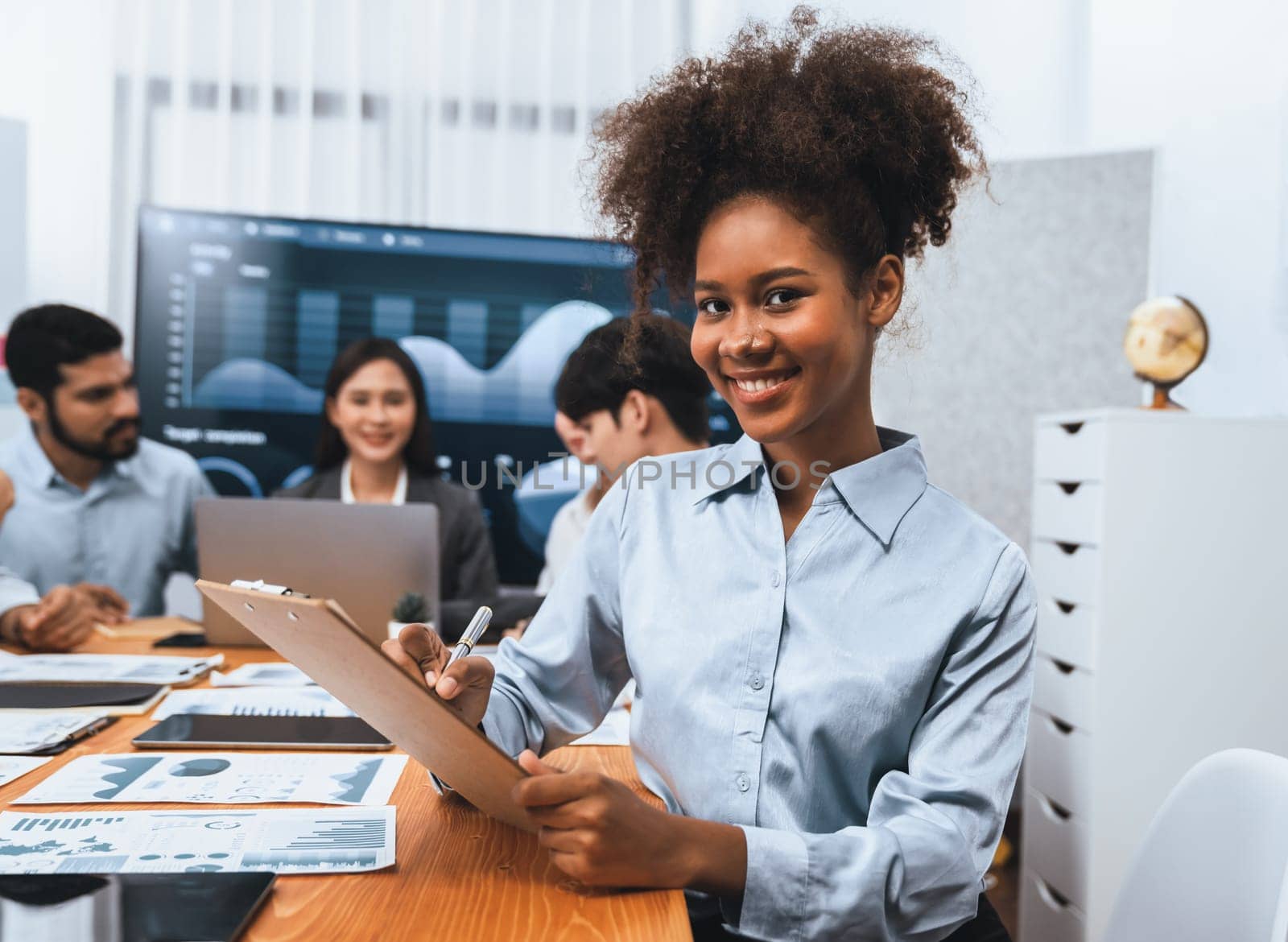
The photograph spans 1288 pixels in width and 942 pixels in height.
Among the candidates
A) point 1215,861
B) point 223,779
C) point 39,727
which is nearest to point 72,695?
point 39,727

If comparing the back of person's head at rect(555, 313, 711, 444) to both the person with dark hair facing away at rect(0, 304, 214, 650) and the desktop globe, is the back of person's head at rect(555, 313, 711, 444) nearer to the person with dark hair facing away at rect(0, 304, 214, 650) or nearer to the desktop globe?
the desktop globe

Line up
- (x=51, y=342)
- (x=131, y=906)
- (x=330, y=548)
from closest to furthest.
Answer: (x=131, y=906) → (x=330, y=548) → (x=51, y=342)

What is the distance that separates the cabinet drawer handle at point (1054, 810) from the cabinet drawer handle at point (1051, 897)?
0.15 meters

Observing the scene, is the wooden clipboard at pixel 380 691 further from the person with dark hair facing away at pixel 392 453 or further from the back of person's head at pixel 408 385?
the back of person's head at pixel 408 385

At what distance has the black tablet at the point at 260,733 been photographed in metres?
1.05

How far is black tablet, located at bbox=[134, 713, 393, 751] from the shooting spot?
1051mm

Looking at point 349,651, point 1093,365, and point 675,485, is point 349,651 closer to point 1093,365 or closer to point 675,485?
point 675,485

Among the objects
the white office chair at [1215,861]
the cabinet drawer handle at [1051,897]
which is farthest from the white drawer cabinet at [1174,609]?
the white office chair at [1215,861]

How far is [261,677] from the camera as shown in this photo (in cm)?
145

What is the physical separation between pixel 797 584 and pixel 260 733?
59cm

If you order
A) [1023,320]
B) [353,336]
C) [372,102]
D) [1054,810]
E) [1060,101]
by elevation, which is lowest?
[1054,810]

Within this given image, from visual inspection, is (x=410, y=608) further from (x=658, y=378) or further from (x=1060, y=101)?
(x=1060, y=101)

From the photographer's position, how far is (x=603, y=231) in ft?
4.02

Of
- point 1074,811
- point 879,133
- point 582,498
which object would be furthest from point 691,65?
point 1074,811
